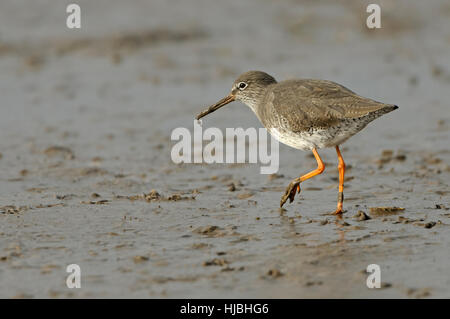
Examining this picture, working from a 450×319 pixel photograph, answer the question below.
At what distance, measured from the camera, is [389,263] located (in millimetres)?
6434

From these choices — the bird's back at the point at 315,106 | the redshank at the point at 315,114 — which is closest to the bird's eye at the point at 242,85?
the redshank at the point at 315,114

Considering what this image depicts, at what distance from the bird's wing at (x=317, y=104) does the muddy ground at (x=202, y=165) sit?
0.98 m

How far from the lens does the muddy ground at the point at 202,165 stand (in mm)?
6359

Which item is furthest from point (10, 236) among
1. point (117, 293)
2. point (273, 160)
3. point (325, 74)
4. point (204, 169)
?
point (325, 74)

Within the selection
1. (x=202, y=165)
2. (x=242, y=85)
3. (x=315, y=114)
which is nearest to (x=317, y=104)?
(x=315, y=114)

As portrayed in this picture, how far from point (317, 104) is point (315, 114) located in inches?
5.2

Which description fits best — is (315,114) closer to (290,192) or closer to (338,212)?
(290,192)

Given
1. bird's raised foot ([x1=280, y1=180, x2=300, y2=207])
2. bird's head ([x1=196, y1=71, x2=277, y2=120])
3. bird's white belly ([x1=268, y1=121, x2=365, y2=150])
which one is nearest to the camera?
bird's white belly ([x1=268, y1=121, x2=365, y2=150])

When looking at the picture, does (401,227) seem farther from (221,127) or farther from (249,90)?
(221,127)

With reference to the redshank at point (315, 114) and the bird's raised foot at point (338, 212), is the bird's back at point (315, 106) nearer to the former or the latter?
the redshank at point (315, 114)

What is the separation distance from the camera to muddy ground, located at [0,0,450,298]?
636 centimetres

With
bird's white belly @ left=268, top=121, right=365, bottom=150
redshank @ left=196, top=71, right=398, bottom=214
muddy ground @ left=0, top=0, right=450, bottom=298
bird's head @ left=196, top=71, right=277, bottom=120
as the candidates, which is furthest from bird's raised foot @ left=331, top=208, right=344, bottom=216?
bird's head @ left=196, top=71, right=277, bottom=120

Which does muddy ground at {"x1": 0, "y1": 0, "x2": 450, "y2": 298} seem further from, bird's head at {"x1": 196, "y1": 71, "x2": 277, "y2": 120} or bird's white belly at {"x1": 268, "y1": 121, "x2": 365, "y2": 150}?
bird's head at {"x1": 196, "y1": 71, "x2": 277, "y2": 120}

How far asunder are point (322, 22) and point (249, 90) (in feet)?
27.3
